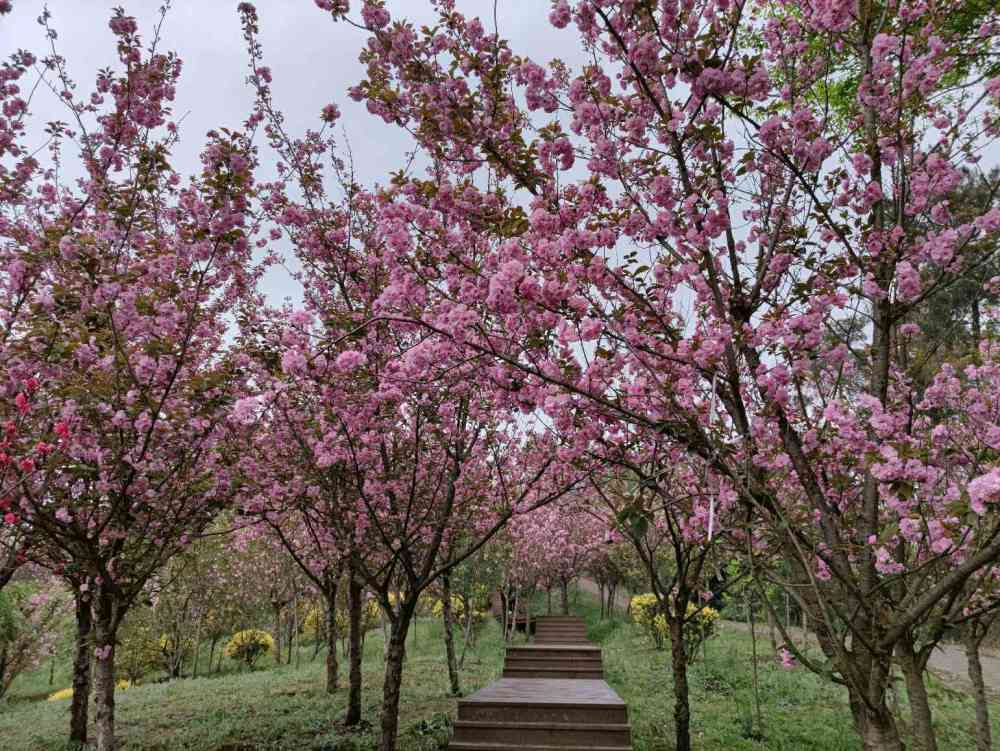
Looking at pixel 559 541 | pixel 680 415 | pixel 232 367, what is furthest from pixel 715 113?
pixel 559 541

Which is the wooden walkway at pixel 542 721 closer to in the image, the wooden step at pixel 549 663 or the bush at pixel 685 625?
the wooden step at pixel 549 663

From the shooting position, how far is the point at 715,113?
11.3 feet

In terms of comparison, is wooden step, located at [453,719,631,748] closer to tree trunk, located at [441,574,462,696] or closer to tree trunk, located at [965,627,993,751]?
tree trunk, located at [965,627,993,751]

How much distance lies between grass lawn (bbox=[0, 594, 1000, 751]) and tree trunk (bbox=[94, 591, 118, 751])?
2790 millimetres

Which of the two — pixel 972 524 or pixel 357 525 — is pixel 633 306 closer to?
pixel 972 524

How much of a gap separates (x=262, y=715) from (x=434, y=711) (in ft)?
9.63

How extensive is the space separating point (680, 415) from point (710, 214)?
3.88 ft

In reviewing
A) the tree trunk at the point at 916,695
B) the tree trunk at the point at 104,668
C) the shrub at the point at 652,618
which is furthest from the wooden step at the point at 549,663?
the tree trunk at the point at 916,695

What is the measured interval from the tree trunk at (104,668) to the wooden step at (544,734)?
3.48 m

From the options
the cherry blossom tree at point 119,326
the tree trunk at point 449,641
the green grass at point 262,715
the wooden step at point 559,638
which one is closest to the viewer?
the cherry blossom tree at point 119,326

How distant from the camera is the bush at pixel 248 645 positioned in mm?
22172

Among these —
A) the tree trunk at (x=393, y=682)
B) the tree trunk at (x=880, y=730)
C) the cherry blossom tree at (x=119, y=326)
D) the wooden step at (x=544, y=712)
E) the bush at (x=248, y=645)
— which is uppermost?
the cherry blossom tree at (x=119, y=326)

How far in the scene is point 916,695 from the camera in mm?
3672

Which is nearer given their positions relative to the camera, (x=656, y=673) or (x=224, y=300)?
(x=224, y=300)
